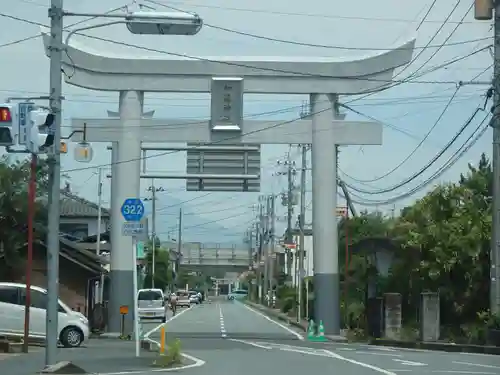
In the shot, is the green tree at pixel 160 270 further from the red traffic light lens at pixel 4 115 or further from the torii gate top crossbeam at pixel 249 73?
the red traffic light lens at pixel 4 115

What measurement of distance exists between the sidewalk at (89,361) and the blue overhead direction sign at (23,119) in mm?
4395

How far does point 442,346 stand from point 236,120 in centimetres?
1207

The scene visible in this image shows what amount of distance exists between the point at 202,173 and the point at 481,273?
469 inches

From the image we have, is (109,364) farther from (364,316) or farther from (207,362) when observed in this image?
(364,316)

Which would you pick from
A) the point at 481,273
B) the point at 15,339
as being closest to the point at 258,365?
the point at 15,339

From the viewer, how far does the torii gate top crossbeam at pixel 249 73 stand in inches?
1524

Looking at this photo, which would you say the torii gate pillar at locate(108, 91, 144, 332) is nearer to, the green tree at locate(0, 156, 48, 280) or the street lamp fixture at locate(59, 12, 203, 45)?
the green tree at locate(0, 156, 48, 280)

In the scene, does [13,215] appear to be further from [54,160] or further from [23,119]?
[23,119]

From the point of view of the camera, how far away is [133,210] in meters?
23.0

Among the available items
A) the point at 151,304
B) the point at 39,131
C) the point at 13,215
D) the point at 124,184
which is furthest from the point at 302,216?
the point at 39,131

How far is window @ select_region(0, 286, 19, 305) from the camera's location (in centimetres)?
2948

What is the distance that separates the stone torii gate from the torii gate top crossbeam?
1.5 inches

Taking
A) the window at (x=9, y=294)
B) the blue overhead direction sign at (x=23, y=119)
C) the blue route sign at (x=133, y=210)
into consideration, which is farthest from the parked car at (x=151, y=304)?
the blue overhead direction sign at (x=23, y=119)

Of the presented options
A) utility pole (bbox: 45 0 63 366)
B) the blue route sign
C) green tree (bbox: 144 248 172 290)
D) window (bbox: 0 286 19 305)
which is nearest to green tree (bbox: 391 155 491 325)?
window (bbox: 0 286 19 305)
